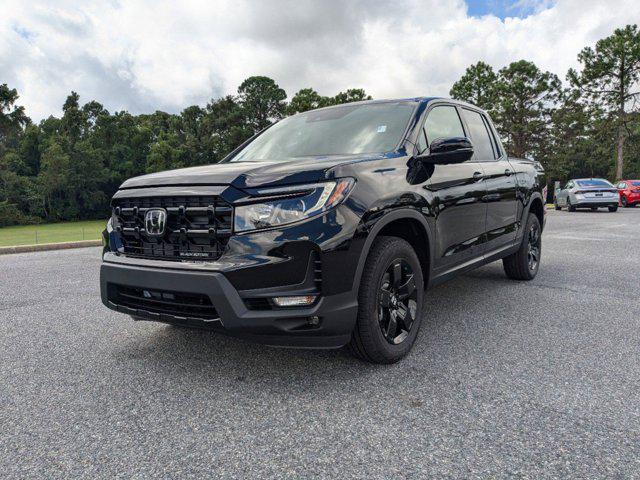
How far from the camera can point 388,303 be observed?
2984 mm

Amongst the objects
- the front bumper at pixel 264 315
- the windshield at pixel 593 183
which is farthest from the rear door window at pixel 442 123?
the windshield at pixel 593 183

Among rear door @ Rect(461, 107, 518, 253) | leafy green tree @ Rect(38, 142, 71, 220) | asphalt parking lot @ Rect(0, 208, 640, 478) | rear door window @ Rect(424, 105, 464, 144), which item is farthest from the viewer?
leafy green tree @ Rect(38, 142, 71, 220)

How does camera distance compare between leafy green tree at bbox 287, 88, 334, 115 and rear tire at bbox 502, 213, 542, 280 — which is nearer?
rear tire at bbox 502, 213, 542, 280

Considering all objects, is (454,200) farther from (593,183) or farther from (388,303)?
(593,183)

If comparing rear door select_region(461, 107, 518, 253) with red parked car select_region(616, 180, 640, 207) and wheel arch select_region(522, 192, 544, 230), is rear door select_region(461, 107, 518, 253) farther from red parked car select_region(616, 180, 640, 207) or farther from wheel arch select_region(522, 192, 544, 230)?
red parked car select_region(616, 180, 640, 207)

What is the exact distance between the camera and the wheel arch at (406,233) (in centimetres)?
271

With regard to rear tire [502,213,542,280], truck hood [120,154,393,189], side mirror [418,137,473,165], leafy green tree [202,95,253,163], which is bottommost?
rear tire [502,213,542,280]

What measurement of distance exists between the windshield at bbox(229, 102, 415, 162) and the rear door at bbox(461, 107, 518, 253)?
1.09 meters

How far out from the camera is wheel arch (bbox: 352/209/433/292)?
271 cm

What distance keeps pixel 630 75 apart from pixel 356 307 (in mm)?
43599

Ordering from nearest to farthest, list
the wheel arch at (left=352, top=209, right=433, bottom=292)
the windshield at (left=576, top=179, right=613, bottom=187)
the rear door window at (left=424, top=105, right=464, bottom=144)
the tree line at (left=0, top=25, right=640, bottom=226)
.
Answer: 1. the wheel arch at (left=352, top=209, right=433, bottom=292)
2. the rear door window at (left=424, top=105, right=464, bottom=144)
3. the windshield at (left=576, top=179, right=613, bottom=187)
4. the tree line at (left=0, top=25, right=640, bottom=226)

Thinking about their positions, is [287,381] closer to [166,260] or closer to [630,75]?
[166,260]

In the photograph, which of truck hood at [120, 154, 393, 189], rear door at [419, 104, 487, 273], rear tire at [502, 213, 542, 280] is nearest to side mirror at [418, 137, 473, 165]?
rear door at [419, 104, 487, 273]

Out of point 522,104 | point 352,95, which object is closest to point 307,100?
point 352,95
